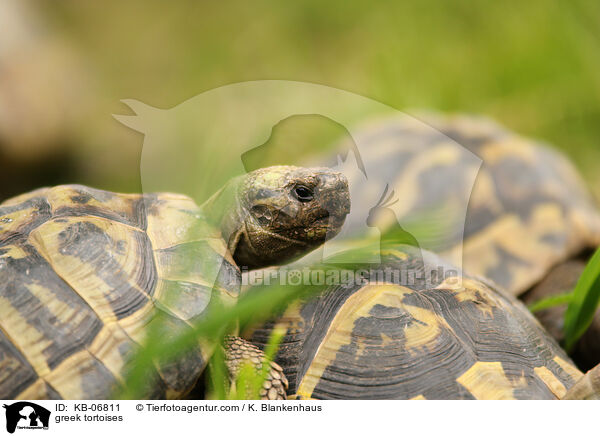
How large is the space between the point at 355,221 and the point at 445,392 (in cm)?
157

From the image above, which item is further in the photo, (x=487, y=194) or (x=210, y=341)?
(x=487, y=194)

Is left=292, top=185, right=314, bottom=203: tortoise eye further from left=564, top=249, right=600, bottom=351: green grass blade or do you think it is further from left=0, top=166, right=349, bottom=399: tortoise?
left=564, top=249, right=600, bottom=351: green grass blade

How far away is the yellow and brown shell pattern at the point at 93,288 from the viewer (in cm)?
143

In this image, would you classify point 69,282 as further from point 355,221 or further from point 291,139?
point 355,221

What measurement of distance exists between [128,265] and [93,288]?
0.11 metres

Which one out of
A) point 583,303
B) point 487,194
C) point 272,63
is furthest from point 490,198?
point 272,63

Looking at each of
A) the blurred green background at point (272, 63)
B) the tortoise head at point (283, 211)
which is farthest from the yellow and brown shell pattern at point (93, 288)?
the blurred green background at point (272, 63)

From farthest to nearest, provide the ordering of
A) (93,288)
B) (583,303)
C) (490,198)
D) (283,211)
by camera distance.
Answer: (490,198)
(583,303)
(283,211)
(93,288)

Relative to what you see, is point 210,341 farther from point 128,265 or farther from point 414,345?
point 414,345

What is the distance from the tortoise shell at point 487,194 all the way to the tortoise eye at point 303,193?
117 cm

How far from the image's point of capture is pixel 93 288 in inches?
60.2

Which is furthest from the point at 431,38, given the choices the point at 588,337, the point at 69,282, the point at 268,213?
the point at 69,282

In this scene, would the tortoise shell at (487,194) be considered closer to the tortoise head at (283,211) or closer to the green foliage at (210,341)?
the tortoise head at (283,211)

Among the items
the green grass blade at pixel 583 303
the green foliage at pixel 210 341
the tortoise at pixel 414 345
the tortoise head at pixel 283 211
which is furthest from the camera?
the green grass blade at pixel 583 303
